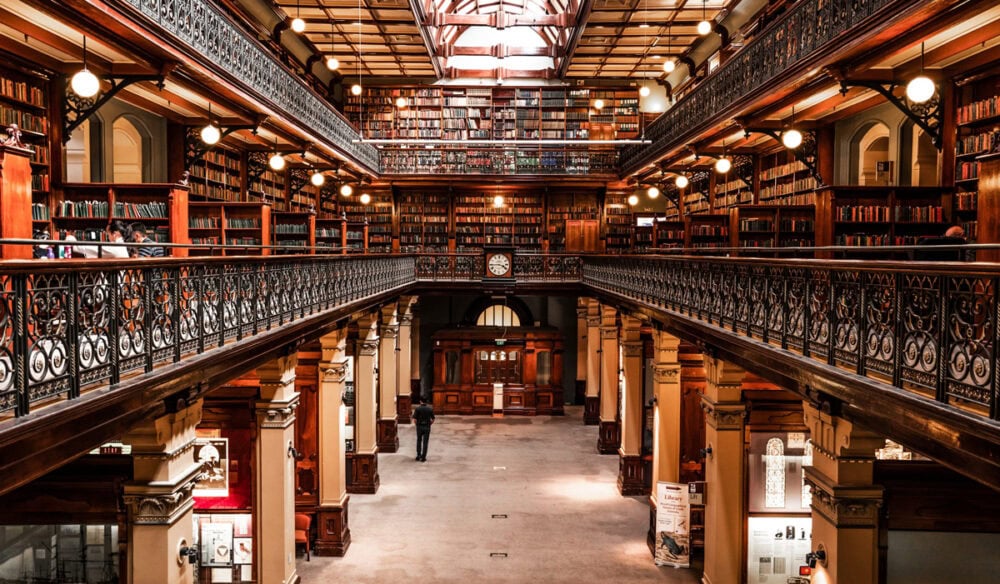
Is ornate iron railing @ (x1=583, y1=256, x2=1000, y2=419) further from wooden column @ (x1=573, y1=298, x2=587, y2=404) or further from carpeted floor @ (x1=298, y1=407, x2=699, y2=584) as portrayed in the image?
wooden column @ (x1=573, y1=298, x2=587, y2=404)

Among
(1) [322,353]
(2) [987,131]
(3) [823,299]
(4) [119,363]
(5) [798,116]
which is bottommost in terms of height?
(1) [322,353]

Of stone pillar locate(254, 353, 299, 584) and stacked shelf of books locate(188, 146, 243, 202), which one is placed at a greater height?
stacked shelf of books locate(188, 146, 243, 202)

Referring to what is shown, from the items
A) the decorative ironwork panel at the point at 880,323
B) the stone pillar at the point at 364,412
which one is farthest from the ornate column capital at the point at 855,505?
the stone pillar at the point at 364,412

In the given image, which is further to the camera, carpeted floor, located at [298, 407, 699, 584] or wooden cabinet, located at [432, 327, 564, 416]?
wooden cabinet, located at [432, 327, 564, 416]

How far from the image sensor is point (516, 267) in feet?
53.5

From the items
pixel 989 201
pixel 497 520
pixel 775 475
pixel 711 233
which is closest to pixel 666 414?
pixel 775 475

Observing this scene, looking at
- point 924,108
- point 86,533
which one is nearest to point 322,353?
point 86,533

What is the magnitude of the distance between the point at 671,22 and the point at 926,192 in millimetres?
7522

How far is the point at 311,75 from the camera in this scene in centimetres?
1658

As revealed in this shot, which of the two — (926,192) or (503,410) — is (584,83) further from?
(926,192)

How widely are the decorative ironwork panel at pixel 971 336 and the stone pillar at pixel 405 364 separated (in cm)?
1459

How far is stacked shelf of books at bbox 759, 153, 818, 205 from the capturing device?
11.4m

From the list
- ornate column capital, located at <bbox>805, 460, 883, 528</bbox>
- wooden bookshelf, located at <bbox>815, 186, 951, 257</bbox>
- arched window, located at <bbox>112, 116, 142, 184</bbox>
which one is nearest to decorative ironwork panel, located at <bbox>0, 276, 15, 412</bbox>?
ornate column capital, located at <bbox>805, 460, 883, 528</bbox>

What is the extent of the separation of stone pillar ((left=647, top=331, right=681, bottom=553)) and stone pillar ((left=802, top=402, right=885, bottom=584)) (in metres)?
4.59
